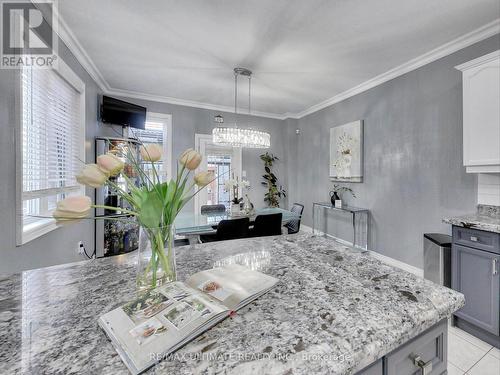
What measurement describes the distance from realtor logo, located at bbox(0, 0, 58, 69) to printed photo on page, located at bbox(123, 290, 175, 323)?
181cm

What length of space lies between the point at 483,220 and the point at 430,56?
194cm

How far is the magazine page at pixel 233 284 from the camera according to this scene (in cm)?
68

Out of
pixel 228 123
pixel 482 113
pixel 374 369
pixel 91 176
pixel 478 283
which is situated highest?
pixel 228 123

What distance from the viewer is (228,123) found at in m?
4.72

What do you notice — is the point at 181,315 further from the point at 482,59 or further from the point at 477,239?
the point at 482,59

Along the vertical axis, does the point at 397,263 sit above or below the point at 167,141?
below

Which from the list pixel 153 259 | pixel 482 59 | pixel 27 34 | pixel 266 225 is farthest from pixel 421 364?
pixel 27 34

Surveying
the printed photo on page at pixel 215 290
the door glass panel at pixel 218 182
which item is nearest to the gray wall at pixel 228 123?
the door glass panel at pixel 218 182

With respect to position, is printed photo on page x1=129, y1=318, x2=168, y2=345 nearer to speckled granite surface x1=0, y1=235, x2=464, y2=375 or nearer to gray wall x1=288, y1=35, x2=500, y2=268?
speckled granite surface x1=0, y1=235, x2=464, y2=375

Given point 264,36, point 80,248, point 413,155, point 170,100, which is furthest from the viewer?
point 170,100

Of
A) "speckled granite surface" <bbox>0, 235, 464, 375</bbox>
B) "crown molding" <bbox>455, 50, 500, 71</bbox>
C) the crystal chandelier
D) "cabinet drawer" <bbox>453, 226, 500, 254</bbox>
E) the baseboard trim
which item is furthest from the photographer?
the crystal chandelier

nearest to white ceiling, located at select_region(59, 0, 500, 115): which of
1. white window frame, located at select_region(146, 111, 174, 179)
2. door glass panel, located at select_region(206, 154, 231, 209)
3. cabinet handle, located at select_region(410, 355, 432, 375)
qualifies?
white window frame, located at select_region(146, 111, 174, 179)

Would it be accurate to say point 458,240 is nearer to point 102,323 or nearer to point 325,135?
point 102,323

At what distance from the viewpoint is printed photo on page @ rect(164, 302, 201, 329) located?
1.83 ft
